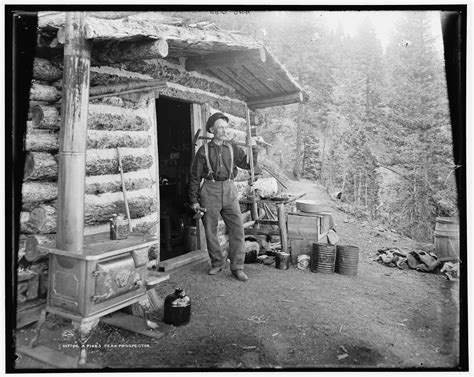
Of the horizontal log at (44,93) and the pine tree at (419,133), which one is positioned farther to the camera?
the pine tree at (419,133)

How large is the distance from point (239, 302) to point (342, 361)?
157 cm

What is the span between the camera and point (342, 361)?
10.7 feet

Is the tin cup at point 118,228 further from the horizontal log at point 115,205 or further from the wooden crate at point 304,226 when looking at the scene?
the wooden crate at point 304,226

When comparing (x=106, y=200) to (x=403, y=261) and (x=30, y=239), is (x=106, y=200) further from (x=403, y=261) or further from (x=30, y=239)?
(x=403, y=261)

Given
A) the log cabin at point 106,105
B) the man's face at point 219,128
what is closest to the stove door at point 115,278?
the log cabin at point 106,105

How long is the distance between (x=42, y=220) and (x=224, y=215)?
256 cm

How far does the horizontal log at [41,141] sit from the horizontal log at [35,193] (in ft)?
Answer: 1.21

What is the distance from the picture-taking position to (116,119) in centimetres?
462

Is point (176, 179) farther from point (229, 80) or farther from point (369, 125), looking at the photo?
point (369, 125)

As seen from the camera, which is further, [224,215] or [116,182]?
[224,215]

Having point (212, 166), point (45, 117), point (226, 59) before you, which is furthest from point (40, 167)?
point (226, 59)

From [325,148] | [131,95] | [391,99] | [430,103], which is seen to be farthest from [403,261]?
[325,148]

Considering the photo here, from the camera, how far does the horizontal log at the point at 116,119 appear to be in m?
4.37

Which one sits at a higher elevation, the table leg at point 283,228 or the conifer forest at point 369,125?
the conifer forest at point 369,125
